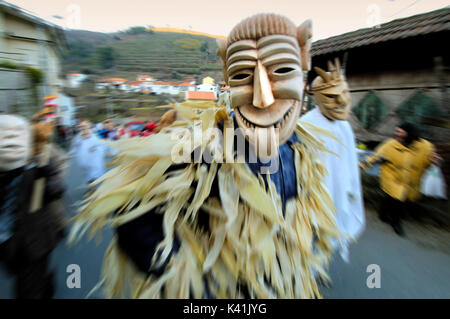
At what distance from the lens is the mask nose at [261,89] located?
1008mm

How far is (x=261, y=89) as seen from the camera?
102cm

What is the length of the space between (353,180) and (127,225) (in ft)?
6.27

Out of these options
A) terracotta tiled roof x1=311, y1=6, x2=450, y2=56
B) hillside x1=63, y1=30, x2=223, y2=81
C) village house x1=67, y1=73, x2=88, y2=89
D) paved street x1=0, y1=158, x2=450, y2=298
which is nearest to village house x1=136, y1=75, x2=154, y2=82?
hillside x1=63, y1=30, x2=223, y2=81

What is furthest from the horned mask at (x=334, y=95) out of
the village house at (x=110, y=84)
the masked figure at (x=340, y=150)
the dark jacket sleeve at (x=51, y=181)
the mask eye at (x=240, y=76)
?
the dark jacket sleeve at (x=51, y=181)

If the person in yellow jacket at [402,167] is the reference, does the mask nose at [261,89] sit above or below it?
above

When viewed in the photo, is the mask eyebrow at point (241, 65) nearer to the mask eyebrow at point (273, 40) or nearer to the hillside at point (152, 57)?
the mask eyebrow at point (273, 40)

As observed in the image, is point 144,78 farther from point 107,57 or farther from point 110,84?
point 107,57

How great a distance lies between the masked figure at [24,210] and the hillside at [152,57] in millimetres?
722

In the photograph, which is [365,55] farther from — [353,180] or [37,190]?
[37,190]

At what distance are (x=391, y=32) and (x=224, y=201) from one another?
16.9ft

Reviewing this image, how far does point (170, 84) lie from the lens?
125cm

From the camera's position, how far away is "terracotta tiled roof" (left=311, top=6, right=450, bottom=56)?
3605 millimetres

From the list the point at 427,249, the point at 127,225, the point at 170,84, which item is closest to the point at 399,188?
the point at 427,249

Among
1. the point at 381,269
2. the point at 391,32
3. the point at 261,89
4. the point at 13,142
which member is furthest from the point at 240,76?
the point at 391,32
